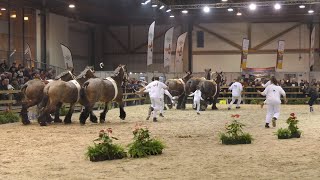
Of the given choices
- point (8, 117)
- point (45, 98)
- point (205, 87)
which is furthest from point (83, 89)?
point (205, 87)

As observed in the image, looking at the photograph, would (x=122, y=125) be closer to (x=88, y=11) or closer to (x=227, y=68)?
(x=88, y=11)

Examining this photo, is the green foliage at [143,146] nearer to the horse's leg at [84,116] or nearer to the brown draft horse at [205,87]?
the horse's leg at [84,116]

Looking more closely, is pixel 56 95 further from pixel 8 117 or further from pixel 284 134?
pixel 284 134

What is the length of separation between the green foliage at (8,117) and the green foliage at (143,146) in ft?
33.0

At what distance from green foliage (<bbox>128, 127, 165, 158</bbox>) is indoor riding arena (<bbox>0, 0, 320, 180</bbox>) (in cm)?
2

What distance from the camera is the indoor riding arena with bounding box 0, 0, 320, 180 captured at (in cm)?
952

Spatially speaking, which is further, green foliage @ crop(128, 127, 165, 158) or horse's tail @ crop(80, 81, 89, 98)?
horse's tail @ crop(80, 81, 89, 98)

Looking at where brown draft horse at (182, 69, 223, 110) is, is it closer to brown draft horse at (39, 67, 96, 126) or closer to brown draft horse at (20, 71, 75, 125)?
brown draft horse at (39, 67, 96, 126)

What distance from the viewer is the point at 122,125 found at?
1748 centimetres

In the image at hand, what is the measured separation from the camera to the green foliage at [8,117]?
19.0 m

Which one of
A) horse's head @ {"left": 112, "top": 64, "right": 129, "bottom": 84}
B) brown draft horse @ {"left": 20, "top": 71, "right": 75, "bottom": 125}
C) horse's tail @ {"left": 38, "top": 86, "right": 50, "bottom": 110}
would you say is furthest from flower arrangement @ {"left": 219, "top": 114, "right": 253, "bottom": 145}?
brown draft horse @ {"left": 20, "top": 71, "right": 75, "bottom": 125}

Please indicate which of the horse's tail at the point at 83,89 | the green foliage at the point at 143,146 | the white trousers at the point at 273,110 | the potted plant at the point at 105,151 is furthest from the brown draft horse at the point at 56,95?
the potted plant at the point at 105,151

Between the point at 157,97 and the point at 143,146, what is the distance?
840 centimetres

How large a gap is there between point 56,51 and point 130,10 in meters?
7.91
